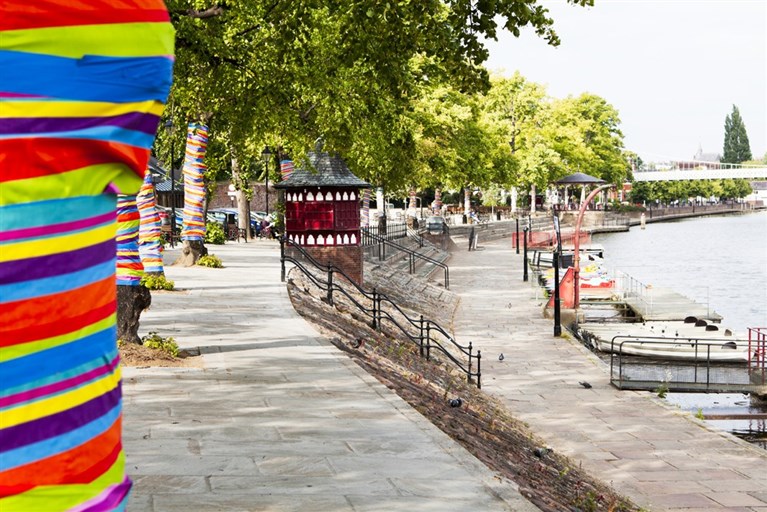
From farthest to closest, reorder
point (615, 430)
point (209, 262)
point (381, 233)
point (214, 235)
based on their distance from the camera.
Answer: point (381, 233), point (214, 235), point (209, 262), point (615, 430)

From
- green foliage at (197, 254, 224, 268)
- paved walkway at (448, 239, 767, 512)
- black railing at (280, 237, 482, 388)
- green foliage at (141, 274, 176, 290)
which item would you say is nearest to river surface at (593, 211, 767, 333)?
paved walkway at (448, 239, 767, 512)

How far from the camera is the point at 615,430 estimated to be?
18.3 meters

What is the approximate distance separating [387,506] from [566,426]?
1170 cm


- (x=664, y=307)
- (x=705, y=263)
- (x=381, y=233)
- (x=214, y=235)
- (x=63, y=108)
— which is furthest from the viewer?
(x=705, y=263)

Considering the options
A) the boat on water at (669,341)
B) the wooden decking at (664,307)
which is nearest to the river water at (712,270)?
the boat on water at (669,341)

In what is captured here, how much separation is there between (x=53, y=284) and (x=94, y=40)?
573 mm

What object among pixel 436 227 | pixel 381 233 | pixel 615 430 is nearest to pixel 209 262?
pixel 615 430

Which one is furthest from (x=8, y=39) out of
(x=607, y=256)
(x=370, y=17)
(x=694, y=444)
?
(x=607, y=256)

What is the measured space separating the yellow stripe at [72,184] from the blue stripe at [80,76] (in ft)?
0.42

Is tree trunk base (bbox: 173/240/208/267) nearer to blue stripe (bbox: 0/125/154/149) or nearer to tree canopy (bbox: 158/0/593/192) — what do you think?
tree canopy (bbox: 158/0/593/192)

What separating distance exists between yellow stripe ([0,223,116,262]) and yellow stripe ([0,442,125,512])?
1.78ft

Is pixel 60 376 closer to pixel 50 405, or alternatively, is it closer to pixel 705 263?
pixel 50 405

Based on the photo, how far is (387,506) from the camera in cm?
729

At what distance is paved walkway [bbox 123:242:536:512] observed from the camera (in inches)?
295
